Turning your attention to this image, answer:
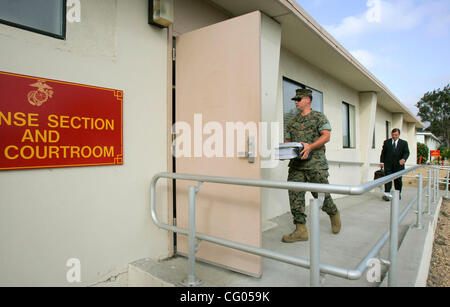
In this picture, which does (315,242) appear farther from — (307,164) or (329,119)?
(329,119)

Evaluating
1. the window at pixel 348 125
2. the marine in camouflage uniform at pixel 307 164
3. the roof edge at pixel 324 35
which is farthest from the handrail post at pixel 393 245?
the window at pixel 348 125

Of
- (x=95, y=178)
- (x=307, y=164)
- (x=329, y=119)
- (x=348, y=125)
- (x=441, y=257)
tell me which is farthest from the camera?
(x=348, y=125)

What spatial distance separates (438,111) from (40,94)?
2549 inches

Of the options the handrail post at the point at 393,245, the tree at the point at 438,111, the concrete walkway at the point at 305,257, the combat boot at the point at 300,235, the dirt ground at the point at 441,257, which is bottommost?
the dirt ground at the point at 441,257

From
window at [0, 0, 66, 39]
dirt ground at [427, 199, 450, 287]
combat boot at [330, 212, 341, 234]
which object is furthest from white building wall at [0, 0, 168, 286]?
dirt ground at [427, 199, 450, 287]

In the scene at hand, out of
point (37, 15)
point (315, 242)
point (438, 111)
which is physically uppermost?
point (438, 111)

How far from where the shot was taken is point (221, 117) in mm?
2334

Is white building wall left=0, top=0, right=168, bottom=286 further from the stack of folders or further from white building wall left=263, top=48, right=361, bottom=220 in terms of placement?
white building wall left=263, top=48, right=361, bottom=220

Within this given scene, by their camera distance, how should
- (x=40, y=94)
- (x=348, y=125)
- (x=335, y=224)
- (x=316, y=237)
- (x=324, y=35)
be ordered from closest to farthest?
(x=316, y=237) → (x=40, y=94) → (x=335, y=224) → (x=324, y=35) → (x=348, y=125)

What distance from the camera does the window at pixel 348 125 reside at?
712cm

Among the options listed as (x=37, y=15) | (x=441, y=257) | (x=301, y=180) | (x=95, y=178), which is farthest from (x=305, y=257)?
(x=37, y=15)

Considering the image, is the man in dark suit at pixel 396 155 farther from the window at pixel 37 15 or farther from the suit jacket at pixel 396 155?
the window at pixel 37 15

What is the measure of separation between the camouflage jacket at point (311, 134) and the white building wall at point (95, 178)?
146 cm

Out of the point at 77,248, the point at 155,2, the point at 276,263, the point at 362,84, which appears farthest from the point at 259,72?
the point at 362,84
